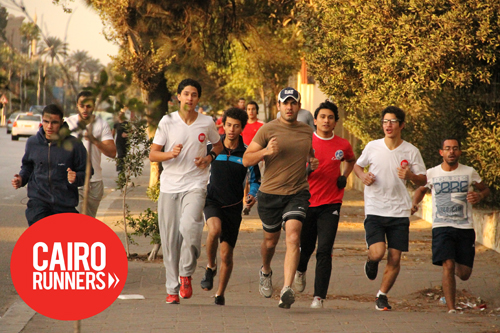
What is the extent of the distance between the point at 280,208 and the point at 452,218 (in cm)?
175

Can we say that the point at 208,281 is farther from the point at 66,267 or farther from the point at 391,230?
the point at 66,267

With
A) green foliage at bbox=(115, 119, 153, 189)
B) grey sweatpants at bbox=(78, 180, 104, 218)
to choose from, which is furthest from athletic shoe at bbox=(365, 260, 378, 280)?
green foliage at bbox=(115, 119, 153, 189)

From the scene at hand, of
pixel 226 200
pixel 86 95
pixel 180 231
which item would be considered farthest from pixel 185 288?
pixel 86 95

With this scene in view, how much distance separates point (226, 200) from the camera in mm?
6957

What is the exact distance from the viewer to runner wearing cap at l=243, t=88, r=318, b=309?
254 inches

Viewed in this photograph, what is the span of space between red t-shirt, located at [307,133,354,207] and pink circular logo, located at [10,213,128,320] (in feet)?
11.7

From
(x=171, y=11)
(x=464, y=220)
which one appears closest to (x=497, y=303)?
(x=464, y=220)

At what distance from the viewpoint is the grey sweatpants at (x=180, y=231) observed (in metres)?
6.64

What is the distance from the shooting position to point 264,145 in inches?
260

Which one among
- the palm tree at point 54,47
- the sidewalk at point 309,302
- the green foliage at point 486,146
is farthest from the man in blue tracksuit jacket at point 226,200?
the green foliage at point 486,146

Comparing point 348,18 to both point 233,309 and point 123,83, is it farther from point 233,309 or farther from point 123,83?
point 123,83

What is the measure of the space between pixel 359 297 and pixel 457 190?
1814 mm

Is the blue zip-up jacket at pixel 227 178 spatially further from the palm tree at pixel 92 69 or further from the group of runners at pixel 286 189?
the palm tree at pixel 92 69

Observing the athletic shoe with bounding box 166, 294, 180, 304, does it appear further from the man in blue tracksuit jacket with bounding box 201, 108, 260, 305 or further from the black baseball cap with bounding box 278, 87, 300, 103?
the black baseball cap with bounding box 278, 87, 300, 103
